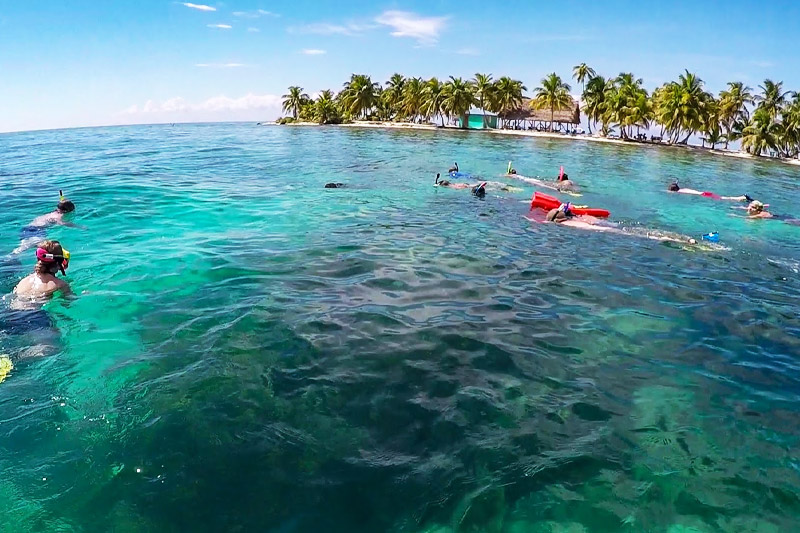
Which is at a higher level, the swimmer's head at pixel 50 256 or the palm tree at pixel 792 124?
the palm tree at pixel 792 124

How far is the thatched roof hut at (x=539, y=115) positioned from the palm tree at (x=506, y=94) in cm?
138

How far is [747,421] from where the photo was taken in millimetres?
7410

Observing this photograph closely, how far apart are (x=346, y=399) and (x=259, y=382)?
1.53 metres

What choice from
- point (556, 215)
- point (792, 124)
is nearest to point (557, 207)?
point (556, 215)

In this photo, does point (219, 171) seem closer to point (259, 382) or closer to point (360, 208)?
point (360, 208)

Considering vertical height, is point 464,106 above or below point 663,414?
above

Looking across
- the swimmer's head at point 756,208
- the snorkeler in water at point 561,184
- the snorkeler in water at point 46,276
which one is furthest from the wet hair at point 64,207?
the swimmer's head at point 756,208

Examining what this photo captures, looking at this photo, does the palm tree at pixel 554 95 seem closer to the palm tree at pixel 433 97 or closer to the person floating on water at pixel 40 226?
the palm tree at pixel 433 97

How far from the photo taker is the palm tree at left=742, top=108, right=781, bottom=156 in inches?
2628

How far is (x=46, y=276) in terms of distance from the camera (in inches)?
416

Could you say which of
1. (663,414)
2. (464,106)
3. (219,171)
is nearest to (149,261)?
(663,414)

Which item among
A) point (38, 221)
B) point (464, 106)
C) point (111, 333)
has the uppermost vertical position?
point (464, 106)

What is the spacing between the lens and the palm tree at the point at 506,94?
9712cm

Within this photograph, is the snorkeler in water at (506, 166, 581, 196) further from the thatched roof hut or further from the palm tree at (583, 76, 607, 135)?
the thatched roof hut
